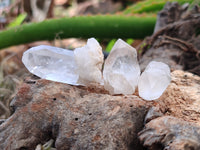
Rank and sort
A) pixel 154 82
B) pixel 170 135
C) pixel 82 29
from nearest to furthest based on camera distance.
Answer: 1. pixel 170 135
2. pixel 154 82
3. pixel 82 29

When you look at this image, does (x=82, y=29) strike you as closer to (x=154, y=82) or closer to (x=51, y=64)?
(x=51, y=64)

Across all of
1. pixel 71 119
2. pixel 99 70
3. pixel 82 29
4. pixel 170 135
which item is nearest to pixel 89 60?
pixel 99 70

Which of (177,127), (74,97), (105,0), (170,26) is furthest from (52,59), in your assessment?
(105,0)

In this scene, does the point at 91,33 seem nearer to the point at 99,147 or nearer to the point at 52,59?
the point at 52,59

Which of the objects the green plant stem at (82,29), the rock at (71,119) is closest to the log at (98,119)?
the rock at (71,119)

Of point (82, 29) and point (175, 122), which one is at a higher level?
point (175, 122)
